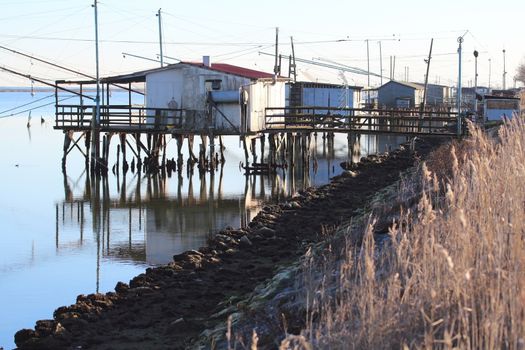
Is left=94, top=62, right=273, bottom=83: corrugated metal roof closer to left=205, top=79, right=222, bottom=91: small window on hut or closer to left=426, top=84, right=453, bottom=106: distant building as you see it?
left=205, top=79, right=222, bottom=91: small window on hut

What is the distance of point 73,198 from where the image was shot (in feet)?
99.5

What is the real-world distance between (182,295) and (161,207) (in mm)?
15659

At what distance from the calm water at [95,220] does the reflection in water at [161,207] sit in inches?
1.3

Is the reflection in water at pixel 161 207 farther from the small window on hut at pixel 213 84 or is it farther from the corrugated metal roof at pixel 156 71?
the corrugated metal roof at pixel 156 71

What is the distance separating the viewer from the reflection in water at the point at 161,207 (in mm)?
20281

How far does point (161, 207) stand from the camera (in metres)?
27.8

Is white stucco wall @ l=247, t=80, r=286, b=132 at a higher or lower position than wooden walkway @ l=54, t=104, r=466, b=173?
higher

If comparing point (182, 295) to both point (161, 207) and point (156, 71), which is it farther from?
point (156, 71)

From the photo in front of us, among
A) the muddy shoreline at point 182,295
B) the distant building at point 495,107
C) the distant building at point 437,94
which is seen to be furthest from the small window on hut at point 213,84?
the distant building at point 437,94

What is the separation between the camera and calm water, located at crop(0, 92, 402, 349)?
15.7 metres

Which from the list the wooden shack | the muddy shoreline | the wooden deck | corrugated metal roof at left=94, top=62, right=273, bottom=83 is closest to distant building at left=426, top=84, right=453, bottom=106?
the wooden deck

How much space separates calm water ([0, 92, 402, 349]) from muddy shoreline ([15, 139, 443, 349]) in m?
1.24

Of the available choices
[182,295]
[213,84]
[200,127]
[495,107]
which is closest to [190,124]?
[200,127]

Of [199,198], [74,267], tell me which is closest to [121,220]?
[199,198]
